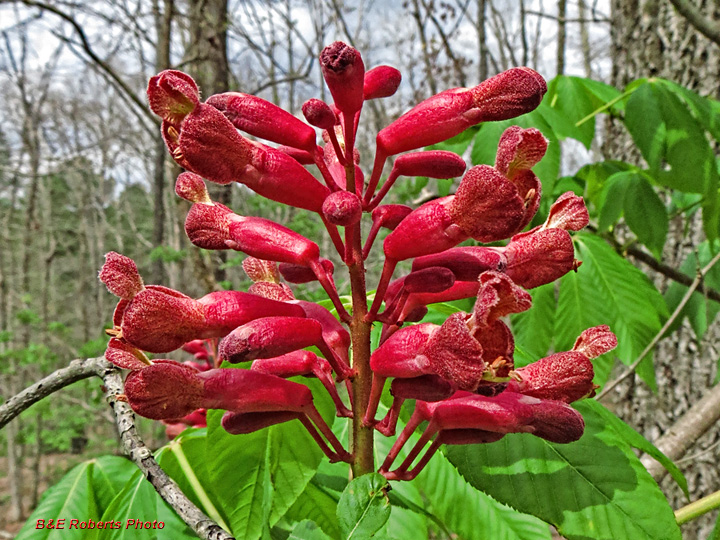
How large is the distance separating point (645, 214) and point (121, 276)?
2175 mm

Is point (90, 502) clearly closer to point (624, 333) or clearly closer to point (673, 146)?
point (624, 333)

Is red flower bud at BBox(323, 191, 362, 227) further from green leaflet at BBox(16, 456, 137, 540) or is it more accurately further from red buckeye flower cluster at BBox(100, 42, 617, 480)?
green leaflet at BBox(16, 456, 137, 540)

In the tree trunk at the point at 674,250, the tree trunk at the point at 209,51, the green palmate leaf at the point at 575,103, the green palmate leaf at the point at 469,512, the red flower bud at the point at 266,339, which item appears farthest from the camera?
the tree trunk at the point at 209,51

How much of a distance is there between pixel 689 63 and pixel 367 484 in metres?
4.11

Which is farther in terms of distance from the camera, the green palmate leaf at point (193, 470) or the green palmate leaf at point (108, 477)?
the green palmate leaf at point (108, 477)

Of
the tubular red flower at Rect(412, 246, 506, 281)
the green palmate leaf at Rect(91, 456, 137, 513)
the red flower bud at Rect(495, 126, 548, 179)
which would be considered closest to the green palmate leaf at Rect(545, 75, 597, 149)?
the red flower bud at Rect(495, 126, 548, 179)

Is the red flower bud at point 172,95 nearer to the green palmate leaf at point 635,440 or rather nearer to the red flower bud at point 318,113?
the red flower bud at point 318,113

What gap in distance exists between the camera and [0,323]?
13.5 metres

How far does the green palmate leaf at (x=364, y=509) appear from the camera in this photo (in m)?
0.79

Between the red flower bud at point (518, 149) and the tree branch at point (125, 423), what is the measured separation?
0.88m

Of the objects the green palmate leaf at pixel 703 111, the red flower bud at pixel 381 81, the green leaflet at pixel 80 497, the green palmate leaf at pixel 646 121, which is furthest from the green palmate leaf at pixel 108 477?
the green palmate leaf at pixel 703 111

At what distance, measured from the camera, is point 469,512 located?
1.41 meters

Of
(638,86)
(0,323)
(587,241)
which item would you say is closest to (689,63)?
(638,86)

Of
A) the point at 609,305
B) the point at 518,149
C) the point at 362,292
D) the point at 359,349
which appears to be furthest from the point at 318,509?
the point at 609,305
